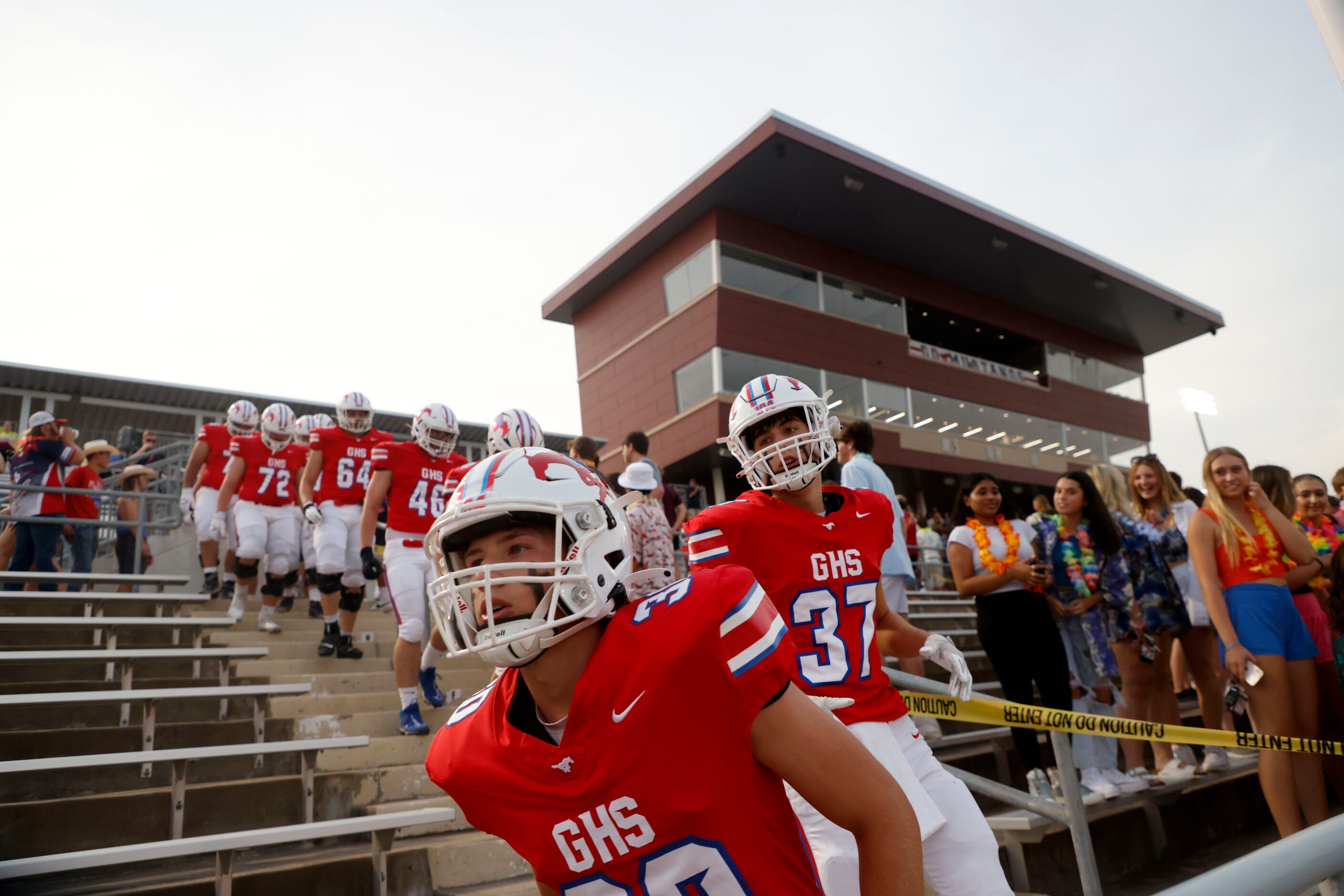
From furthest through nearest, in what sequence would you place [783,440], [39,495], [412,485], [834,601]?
[39,495] → [412,485] → [783,440] → [834,601]

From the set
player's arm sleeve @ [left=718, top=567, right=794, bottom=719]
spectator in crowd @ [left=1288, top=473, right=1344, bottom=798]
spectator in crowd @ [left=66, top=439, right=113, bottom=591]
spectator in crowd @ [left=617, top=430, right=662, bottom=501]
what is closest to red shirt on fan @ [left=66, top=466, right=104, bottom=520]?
spectator in crowd @ [left=66, top=439, right=113, bottom=591]

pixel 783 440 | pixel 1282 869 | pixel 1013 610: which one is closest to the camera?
pixel 1282 869

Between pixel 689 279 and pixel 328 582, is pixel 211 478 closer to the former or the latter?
pixel 328 582

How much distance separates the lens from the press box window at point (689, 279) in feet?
60.6

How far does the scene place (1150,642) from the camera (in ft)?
17.9

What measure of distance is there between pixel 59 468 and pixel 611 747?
27.6 feet

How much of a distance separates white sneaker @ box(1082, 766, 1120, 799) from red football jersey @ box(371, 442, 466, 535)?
4058mm

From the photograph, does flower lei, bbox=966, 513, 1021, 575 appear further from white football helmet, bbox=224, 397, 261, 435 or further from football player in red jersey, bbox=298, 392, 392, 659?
white football helmet, bbox=224, 397, 261, 435

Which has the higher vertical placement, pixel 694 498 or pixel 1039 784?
pixel 694 498

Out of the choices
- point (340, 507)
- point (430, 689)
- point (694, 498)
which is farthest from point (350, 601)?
point (694, 498)

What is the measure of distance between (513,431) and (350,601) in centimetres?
252

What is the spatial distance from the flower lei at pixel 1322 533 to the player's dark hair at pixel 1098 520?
1.31 metres

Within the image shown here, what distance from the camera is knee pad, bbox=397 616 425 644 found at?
525 centimetres

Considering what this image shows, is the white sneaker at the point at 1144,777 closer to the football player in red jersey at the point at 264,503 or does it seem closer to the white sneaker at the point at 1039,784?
the white sneaker at the point at 1039,784
